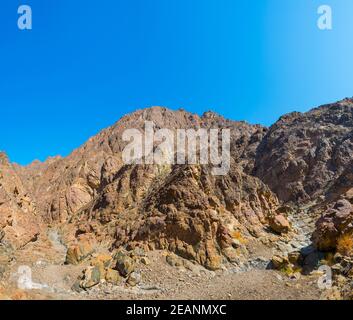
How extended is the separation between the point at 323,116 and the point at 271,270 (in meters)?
47.3

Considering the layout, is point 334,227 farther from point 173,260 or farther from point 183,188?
point 183,188

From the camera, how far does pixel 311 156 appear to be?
2089 inches

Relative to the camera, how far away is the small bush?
22.3 m

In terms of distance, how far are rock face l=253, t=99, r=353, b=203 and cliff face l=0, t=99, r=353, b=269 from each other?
0.16 meters

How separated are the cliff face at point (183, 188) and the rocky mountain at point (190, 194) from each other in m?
0.12

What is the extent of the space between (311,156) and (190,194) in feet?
102

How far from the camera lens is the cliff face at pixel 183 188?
2731cm

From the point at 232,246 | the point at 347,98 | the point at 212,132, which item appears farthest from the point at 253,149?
the point at 232,246

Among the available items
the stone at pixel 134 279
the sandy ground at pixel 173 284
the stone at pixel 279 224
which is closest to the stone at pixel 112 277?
the sandy ground at pixel 173 284

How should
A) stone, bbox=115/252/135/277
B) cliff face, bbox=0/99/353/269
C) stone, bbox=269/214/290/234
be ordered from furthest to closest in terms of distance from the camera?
stone, bbox=269/214/290/234 → cliff face, bbox=0/99/353/269 → stone, bbox=115/252/135/277

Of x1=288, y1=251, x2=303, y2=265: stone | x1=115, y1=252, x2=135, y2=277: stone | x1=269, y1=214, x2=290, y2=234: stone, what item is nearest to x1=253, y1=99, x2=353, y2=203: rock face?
x1=269, y1=214, x2=290, y2=234: stone

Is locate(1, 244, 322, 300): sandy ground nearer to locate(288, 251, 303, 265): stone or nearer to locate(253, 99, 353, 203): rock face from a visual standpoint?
locate(288, 251, 303, 265): stone

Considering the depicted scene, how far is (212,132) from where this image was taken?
73812 millimetres

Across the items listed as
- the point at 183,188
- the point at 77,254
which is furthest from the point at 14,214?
the point at 183,188
